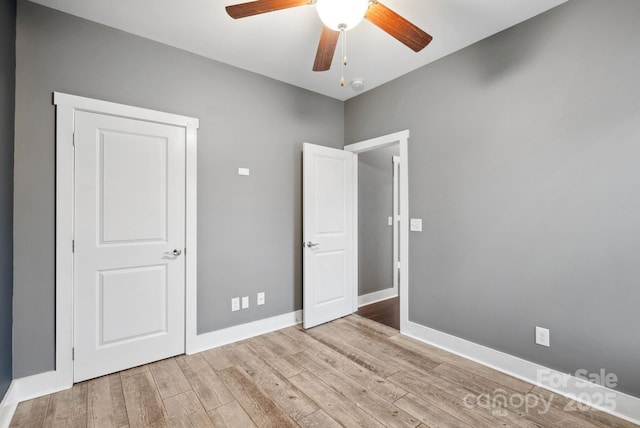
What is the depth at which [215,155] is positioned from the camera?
9.12ft

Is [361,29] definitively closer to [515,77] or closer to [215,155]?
[515,77]

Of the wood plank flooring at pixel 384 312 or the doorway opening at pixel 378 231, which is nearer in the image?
the wood plank flooring at pixel 384 312

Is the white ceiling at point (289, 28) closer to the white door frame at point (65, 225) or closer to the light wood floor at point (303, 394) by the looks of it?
the white door frame at point (65, 225)

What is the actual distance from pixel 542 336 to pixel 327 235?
82.7 inches

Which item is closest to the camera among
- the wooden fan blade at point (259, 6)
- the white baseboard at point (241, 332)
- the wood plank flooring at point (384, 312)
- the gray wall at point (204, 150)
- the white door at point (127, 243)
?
the wooden fan blade at point (259, 6)

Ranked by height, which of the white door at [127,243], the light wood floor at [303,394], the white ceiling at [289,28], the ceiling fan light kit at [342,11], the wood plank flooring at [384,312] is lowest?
the light wood floor at [303,394]

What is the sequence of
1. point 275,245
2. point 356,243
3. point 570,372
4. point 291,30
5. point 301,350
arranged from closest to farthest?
point 570,372
point 291,30
point 301,350
point 275,245
point 356,243

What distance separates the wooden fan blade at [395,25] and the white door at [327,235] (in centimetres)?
161

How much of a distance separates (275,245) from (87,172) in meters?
1.74

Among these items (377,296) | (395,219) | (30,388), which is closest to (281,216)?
(377,296)

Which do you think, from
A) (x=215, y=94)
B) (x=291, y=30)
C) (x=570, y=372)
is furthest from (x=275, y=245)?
(x=570, y=372)

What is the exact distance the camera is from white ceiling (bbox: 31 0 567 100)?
81.3 inches

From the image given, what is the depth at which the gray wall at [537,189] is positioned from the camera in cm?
182

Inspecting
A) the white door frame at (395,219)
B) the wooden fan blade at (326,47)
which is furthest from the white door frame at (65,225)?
the white door frame at (395,219)
